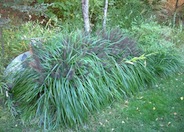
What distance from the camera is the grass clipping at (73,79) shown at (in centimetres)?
276

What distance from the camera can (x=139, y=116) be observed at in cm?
300

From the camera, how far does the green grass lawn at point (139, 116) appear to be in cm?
279

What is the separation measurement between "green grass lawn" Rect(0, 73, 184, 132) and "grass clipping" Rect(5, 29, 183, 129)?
0.41ft

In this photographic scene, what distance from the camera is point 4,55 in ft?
11.7

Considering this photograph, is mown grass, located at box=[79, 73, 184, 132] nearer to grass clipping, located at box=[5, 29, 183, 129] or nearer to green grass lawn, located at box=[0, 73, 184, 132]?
green grass lawn, located at box=[0, 73, 184, 132]

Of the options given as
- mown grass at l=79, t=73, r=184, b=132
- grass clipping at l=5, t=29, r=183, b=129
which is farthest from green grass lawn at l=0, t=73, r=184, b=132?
grass clipping at l=5, t=29, r=183, b=129

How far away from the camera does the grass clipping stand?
2.76 metres

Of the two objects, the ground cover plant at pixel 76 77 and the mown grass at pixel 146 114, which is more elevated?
the ground cover plant at pixel 76 77

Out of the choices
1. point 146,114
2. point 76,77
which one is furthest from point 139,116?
point 76,77

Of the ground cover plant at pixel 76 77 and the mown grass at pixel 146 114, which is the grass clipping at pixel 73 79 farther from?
the mown grass at pixel 146 114

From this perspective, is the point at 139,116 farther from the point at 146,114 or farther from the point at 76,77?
the point at 76,77

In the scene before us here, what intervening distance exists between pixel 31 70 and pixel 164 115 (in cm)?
189

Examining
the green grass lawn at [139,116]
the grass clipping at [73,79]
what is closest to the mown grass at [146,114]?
the green grass lawn at [139,116]

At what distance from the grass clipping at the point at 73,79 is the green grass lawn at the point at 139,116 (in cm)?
13
